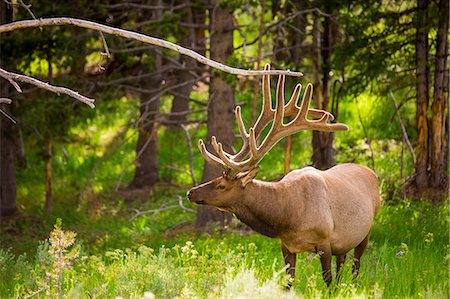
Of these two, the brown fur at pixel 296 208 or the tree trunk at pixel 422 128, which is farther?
the tree trunk at pixel 422 128

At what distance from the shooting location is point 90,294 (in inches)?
267

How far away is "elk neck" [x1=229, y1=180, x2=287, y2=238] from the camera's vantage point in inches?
307

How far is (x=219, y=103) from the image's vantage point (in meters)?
12.9

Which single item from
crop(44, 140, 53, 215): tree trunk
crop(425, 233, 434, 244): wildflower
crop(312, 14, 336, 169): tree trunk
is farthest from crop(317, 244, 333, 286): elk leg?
crop(44, 140, 53, 215): tree trunk

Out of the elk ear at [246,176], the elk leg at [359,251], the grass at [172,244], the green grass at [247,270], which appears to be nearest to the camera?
the green grass at [247,270]

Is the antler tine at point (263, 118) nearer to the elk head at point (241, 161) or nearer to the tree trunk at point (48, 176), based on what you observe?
the elk head at point (241, 161)

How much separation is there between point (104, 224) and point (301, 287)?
27.9ft

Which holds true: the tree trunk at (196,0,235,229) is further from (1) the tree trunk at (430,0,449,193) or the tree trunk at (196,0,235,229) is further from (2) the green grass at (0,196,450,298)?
(1) the tree trunk at (430,0,449,193)

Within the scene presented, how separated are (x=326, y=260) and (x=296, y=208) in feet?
1.76

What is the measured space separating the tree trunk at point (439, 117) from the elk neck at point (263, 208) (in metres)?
5.01

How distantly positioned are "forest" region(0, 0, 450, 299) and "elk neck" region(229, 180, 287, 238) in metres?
0.02

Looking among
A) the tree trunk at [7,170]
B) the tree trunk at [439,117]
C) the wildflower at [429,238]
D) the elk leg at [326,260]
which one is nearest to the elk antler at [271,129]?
the elk leg at [326,260]

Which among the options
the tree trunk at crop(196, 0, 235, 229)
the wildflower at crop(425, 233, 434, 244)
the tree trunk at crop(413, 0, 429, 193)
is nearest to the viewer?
the wildflower at crop(425, 233, 434, 244)

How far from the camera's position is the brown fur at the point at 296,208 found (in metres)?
7.75
